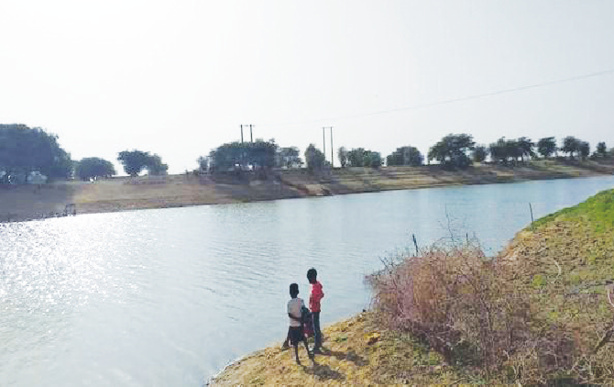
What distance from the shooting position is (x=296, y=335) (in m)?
10.2

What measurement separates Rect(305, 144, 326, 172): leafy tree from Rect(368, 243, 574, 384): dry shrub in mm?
91638

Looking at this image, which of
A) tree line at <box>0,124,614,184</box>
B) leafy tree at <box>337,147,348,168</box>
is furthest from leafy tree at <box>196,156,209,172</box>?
leafy tree at <box>337,147,348,168</box>

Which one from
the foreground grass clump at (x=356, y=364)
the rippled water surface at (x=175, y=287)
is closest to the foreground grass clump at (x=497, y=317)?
the foreground grass clump at (x=356, y=364)

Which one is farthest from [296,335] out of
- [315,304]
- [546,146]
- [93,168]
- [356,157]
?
[546,146]

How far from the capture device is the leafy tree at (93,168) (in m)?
117

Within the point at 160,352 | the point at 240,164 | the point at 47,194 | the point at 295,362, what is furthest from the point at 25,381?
the point at 240,164

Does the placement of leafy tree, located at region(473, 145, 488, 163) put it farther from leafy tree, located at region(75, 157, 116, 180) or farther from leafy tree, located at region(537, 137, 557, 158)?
leafy tree, located at region(75, 157, 116, 180)

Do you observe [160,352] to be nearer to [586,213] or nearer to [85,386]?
[85,386]

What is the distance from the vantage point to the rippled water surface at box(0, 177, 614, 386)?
13344mm

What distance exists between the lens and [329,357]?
9.95m

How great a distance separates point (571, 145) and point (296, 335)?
141 meters

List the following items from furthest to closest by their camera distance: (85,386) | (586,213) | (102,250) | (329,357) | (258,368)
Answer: (102,250)
(586,213)
(85,386)
(258,368)
(329,357)

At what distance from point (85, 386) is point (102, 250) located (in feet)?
86.7

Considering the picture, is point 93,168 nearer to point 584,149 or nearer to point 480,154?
point 480,154
